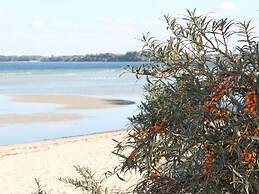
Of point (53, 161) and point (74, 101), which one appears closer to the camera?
point (53, 161)

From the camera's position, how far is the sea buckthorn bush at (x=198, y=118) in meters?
1.72

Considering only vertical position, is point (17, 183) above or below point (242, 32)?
below

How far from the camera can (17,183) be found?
36.8ft

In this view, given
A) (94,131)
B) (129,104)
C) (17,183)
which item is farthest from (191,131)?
(129,104)

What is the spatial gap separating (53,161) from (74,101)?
71.4 ft

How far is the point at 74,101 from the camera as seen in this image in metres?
35.7

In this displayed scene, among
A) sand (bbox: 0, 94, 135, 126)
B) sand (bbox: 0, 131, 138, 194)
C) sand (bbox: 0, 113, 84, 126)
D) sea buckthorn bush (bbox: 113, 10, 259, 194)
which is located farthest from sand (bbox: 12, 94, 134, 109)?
sea buckthorn bush (bbox: 113, 10, 259, 194)

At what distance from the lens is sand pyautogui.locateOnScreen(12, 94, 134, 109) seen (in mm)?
32537

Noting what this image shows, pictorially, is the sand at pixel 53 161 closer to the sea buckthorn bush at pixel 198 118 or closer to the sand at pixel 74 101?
the sea buckthorn bush at pixel 198 118

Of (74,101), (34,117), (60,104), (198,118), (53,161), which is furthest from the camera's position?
(74,101)

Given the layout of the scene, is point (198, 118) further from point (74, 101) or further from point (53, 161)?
point (74, 101)

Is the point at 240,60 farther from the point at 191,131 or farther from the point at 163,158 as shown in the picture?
the point at 163,158

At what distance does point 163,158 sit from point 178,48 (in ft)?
1.41

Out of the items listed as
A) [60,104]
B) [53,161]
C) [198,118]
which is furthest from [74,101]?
[198,118]
